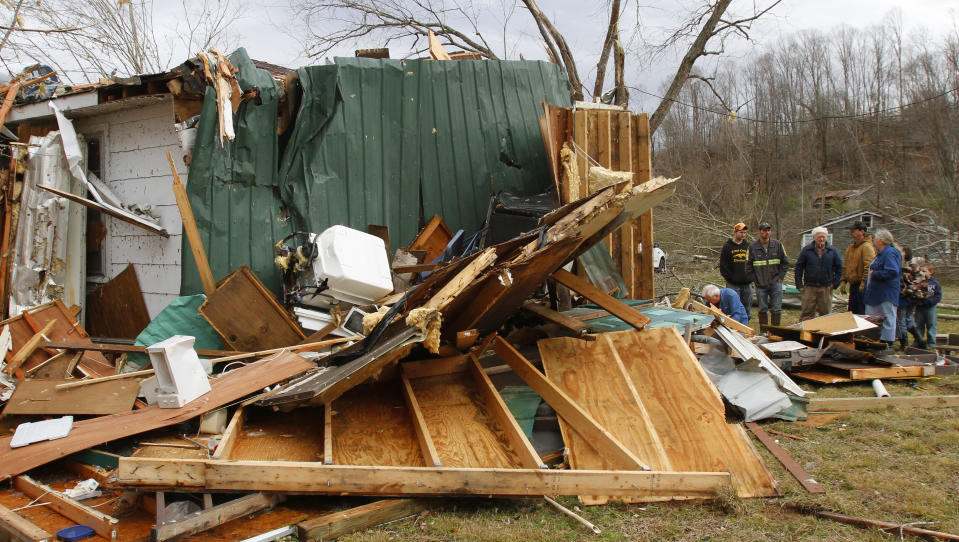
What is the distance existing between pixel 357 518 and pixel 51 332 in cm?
430

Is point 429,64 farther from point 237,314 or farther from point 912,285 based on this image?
point 912,285

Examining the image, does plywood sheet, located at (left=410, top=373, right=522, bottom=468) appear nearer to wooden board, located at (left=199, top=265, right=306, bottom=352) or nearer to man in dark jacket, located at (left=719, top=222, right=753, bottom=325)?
wooden board, located at (left=199, top=265, right=306, bottom=352)

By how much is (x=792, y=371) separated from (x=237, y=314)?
210 inches

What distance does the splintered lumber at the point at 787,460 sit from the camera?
350 cm

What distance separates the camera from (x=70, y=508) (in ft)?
10.7

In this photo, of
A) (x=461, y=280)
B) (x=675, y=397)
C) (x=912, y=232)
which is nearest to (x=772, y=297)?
(x=675, y=397)

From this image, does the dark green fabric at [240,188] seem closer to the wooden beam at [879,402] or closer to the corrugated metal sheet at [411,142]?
the corrugated metal sheet at [411,142]

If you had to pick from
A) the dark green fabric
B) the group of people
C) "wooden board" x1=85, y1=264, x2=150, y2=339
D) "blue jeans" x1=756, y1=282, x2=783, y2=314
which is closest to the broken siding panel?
"wooden board" x1=85, y1=264, x2=150, y2=339

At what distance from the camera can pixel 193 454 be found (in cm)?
369

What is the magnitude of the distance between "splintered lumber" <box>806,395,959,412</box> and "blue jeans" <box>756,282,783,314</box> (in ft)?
10.4

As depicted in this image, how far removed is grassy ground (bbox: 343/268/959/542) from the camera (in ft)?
9.80

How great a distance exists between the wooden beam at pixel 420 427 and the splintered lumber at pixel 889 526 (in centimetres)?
200

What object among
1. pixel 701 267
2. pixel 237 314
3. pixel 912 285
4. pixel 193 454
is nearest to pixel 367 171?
pixel 237 314

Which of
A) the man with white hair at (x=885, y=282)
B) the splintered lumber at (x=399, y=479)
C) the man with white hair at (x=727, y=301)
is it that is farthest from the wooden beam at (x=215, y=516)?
the man with white hair at (x=885, y=282)
